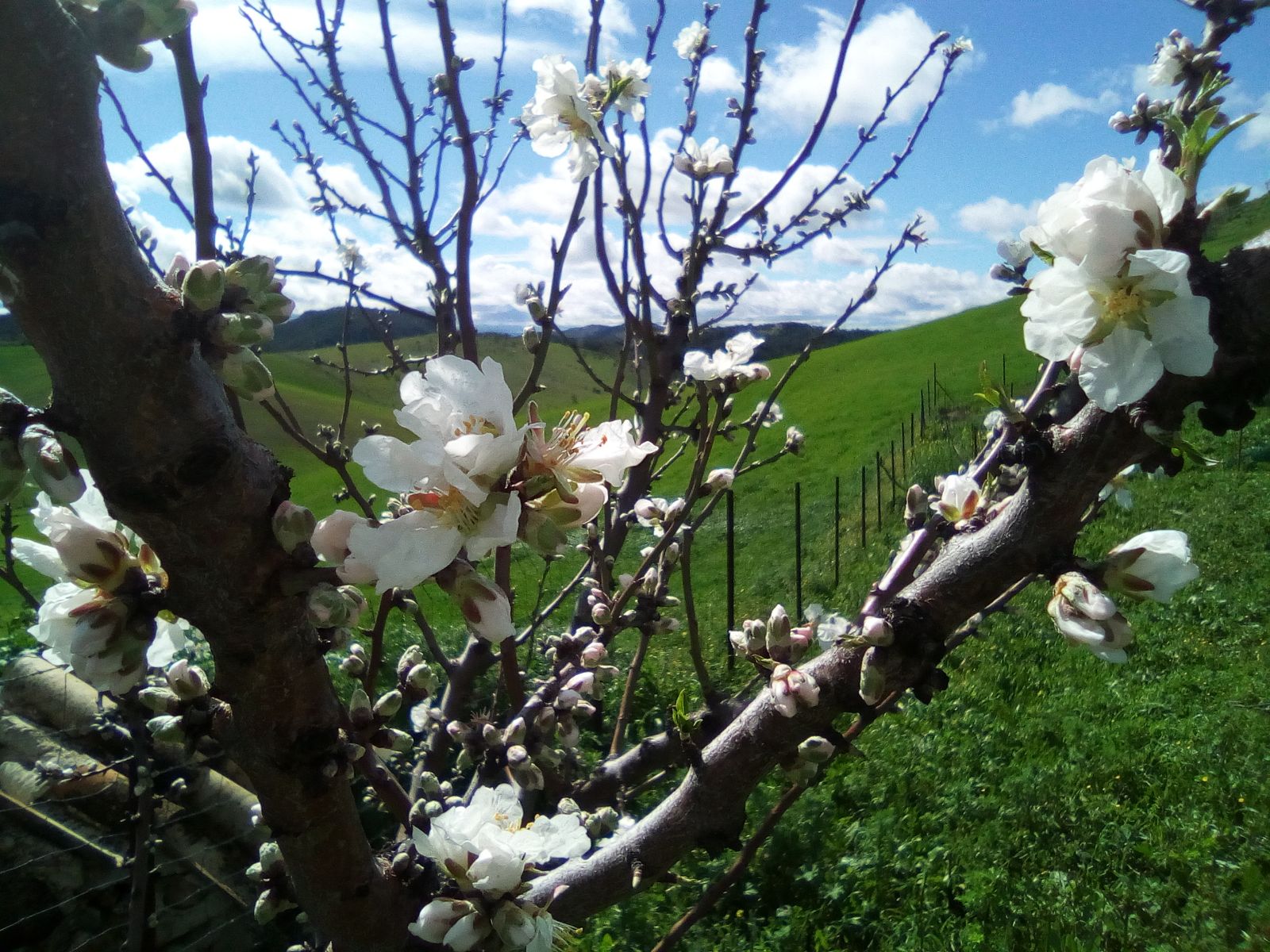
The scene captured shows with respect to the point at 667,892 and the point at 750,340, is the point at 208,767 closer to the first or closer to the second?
the point at 667,892

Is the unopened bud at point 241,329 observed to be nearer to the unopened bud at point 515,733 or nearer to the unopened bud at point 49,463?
the unopened bud at point 49,463

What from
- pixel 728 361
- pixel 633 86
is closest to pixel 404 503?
pixel 728 361

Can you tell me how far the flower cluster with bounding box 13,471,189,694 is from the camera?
823 mm

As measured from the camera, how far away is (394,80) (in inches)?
84.6

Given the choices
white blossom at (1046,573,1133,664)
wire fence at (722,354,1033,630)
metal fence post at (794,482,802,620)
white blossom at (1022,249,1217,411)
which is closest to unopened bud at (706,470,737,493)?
white blossom at (1046,573,1133,664)

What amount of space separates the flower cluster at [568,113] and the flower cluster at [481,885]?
1820mm

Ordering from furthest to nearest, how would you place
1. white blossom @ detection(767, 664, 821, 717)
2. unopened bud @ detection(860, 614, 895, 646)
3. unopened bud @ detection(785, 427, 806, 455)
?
unopened bud @ detection(785, 427, 806, 455)
white blossom @ detection(767, 664, 821, 717)
unopened bud @ detection(860, 614, 895, 646)

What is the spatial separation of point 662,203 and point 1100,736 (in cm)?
484

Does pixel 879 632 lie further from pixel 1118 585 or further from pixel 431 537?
pixel 431 537

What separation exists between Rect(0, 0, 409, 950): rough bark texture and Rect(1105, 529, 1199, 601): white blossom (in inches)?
39.0

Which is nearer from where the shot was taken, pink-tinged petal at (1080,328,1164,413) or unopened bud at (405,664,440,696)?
pink-tinged petal at (1080,328,1164,413)

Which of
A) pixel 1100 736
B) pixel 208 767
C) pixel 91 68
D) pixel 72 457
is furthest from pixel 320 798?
pixel 1100 736

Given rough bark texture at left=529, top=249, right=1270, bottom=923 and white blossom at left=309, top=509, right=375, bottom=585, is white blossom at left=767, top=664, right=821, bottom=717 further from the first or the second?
white blossom at left=309, top=509, right=375, bottom=585

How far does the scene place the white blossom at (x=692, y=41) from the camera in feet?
11.0
